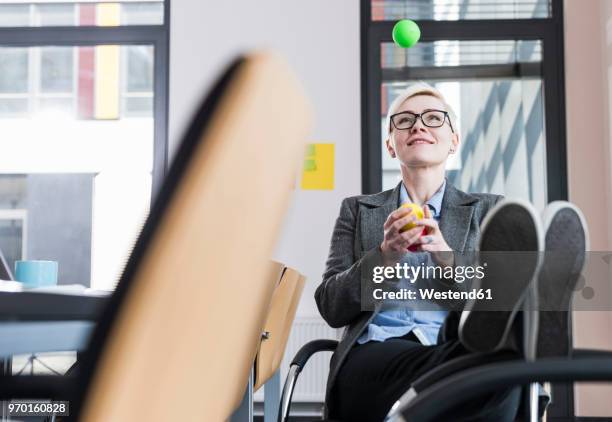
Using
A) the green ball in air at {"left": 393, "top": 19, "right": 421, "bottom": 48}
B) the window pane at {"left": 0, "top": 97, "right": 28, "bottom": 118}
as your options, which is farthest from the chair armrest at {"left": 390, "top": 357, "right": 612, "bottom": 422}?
the window pane at {"left": 0, "top": 97, "right": 28, "bottom": 118}

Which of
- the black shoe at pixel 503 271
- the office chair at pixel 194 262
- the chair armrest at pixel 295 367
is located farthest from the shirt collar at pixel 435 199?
the office chair at pixel 194 262

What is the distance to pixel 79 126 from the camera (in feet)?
14.4

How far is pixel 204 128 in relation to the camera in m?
0.46

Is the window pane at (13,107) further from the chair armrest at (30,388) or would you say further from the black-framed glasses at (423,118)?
the chair armrest at (30,388)

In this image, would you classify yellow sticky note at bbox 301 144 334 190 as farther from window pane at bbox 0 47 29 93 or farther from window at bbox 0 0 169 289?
window pane at bbox 0 47 29 93

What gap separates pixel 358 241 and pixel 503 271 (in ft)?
2.82

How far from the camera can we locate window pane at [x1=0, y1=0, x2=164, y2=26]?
174 inches

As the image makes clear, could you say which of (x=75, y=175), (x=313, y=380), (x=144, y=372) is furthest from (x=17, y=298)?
(x=75, y=175)

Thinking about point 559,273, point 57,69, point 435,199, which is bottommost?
point 559,273

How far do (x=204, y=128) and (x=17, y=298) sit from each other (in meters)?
0.72

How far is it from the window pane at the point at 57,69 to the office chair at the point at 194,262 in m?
4.15

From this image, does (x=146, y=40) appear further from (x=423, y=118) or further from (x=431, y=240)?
(x=431, y=240)

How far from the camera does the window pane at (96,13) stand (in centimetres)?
442

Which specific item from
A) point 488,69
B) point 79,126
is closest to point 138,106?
point 79,126
